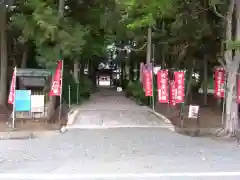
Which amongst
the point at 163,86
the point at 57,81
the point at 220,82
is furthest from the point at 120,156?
the point at 220,82

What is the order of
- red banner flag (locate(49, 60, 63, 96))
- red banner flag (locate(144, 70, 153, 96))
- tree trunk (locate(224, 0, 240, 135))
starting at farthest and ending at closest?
red banner flag (locate(144, 70, 153, 96)) → red banner flag (locate(49, 60, 63, 96)) → tree trunk (locate(224, 0, 240, 135))

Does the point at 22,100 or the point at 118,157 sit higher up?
the point at 22,100

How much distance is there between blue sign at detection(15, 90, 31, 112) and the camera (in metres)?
16.2

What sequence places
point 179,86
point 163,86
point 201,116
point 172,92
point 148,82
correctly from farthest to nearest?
point 201,116
point 148,82
point 163,86
point 172,92
point 179,86

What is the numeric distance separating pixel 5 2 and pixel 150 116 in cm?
883

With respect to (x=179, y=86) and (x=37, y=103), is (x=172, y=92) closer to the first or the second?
(x=179, y=86)

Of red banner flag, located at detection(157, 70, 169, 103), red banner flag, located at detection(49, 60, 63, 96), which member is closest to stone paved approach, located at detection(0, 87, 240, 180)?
red banner flag, located at detection(49, 60, 63, 96)

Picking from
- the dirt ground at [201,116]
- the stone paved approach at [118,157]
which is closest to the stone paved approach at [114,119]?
the dirt ground at [201,116]

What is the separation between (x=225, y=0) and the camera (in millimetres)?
15852

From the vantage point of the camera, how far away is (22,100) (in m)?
16.2

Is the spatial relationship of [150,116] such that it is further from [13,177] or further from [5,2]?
[13,177]

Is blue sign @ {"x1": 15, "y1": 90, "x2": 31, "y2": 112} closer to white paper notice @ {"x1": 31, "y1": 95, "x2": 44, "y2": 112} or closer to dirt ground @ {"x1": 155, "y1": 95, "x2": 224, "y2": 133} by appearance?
white paper notice @ {"x1": 31, "y1": 95, "x2": 44, "y2": 112}

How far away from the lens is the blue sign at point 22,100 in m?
16.2

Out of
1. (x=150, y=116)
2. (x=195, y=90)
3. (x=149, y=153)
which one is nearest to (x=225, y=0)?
(x=150, y=116)
